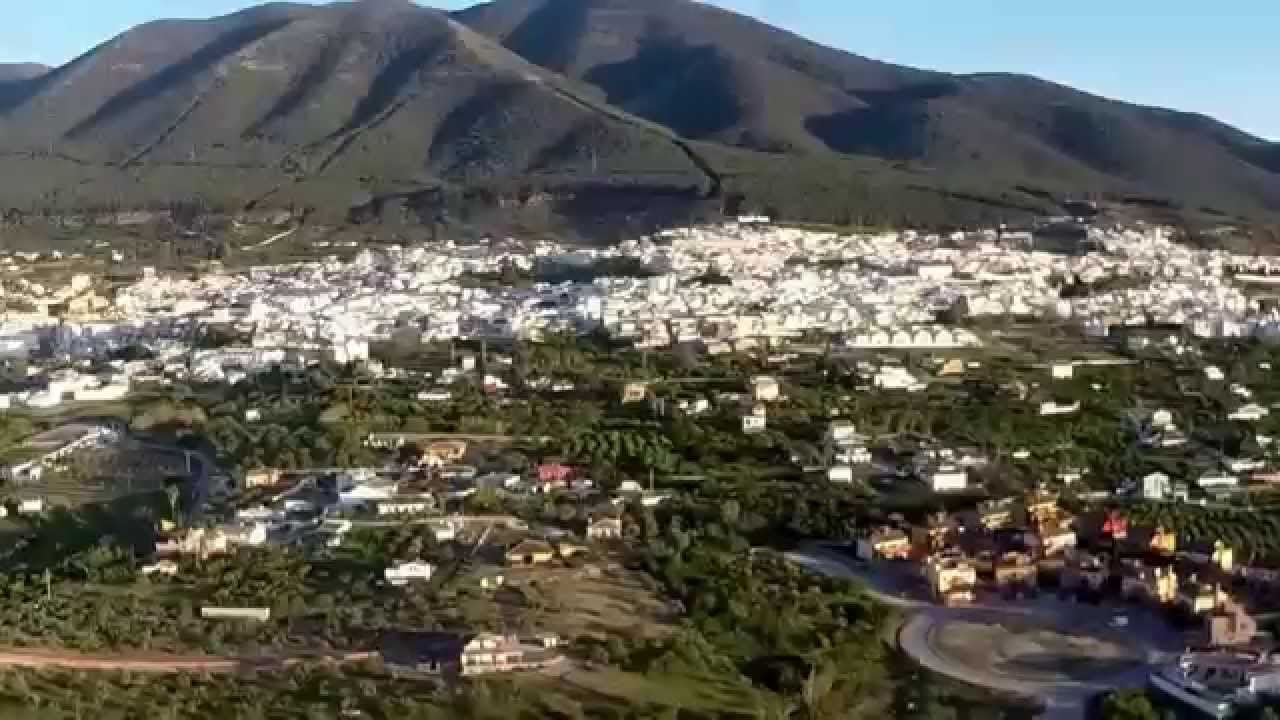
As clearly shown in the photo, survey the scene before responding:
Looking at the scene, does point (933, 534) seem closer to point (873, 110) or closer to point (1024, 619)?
point (1024, 619)

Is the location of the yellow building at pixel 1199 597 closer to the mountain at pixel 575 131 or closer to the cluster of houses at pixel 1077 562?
the cluster of houses at pixel 1077 562

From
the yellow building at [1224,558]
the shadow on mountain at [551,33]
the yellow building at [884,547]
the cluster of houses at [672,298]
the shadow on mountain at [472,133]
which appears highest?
the shadow on mountain at [551,33]

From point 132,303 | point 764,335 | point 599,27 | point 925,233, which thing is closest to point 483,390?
point 764,335

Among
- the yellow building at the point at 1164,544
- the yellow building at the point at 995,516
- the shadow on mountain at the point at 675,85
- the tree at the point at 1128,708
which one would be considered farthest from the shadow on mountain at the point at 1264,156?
the tree at the point at 1128,708

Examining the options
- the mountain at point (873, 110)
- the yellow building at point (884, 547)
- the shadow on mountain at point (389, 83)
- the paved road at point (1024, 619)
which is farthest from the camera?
the shadow on mountain at point (389, 83)

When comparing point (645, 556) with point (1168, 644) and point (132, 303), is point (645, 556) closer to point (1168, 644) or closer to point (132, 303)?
point (1168, 644)

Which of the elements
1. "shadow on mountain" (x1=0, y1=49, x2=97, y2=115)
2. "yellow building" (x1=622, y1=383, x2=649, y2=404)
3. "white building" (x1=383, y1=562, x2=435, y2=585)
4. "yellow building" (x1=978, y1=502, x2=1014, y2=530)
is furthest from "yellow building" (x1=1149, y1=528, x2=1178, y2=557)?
"shadow on mountain" (x1=0, y1=49, x2=97, y2=115)
